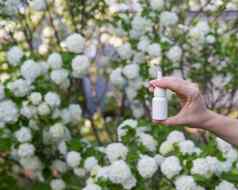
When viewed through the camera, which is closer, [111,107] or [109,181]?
[109,181]

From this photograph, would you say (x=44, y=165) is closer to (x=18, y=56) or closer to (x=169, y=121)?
(x=18, y=56)

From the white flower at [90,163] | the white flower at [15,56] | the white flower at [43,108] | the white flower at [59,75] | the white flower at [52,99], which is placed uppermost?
the white flower at [15,56]

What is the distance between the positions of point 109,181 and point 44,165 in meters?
0.88

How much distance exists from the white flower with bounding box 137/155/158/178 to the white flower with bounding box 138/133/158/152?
0.21m

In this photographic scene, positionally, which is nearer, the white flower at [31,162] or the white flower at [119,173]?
the white flower at [119,173]

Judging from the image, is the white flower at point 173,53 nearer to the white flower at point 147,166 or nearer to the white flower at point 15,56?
the white flower at point 15,56

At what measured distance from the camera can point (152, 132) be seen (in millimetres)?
3055

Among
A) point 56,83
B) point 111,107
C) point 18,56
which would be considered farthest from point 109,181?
point 111,107

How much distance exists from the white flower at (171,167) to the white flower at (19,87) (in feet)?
3.23

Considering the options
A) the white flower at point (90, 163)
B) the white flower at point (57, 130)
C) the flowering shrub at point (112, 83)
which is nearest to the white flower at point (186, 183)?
the flowering shrub at point (112, 83)

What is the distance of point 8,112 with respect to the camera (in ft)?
10.3

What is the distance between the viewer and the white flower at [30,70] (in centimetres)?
319

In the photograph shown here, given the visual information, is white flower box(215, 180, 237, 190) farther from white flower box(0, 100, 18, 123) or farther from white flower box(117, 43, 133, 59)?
white flower box(117, 43, 133, 59)

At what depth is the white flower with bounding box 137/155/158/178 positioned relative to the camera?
262cm
